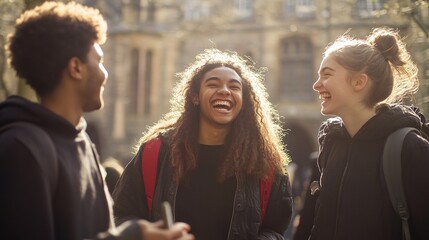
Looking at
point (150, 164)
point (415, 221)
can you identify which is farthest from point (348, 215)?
point (150, 164)

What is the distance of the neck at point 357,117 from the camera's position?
343 cm

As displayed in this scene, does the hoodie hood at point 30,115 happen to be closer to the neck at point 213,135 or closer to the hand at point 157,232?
the hand at point 157,232

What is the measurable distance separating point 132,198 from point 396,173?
1553mm

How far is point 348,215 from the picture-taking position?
3.23 meters

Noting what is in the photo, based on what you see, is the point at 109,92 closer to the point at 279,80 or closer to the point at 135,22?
the point at 135,22

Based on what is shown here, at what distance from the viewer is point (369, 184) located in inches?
126

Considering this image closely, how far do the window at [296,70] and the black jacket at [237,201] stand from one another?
68.6 ft

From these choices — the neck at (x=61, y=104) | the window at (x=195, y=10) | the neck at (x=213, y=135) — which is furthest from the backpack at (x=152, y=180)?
the window at (x=195, y=10)

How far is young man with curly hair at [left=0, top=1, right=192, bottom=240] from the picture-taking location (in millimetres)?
1930

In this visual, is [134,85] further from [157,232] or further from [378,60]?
[157,232]

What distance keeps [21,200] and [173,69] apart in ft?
79.1

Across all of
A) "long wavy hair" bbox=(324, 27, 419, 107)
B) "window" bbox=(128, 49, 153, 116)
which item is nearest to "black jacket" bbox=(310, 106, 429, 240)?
"long wavy hair" bbox=(324, 27, 419, 107)

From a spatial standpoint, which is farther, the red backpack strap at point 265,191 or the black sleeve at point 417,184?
the red backpack strap at point 265,191

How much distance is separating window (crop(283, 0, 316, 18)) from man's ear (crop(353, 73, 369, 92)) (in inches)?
849
